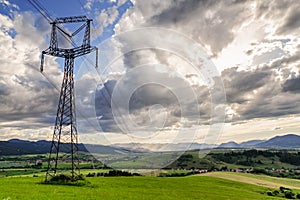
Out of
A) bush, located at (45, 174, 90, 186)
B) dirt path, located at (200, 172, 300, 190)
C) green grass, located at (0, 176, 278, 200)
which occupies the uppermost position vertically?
bush, located at (45, 174, 90, 186)

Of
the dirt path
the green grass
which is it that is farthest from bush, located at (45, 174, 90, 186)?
the dirt path

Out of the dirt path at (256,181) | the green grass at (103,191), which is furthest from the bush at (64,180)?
the dirt path at (256,181)

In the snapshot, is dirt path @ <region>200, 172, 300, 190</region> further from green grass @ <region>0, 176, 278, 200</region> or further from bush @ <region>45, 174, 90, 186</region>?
bush @ <region>45, 174, 90, 186</region>

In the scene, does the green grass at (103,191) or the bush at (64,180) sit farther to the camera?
the bush at (64,180)

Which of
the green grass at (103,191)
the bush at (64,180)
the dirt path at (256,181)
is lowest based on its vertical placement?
the dirt path at (256,181)

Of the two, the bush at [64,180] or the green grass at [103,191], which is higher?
the bush at [64,180]

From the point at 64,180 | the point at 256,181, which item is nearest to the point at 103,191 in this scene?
the point at 64,180

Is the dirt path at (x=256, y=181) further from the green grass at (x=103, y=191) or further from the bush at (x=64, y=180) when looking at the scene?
the bush at (x=64, y=180)

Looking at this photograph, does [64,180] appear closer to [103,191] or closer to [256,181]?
[103,191]

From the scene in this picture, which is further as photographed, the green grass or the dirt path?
the dirt path

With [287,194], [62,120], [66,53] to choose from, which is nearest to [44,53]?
[66,53]

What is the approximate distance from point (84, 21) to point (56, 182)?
95.1ft

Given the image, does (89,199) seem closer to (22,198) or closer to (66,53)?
(22,198)

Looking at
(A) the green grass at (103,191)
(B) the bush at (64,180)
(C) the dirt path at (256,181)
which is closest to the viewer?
(A) the green grass at (103,191)
